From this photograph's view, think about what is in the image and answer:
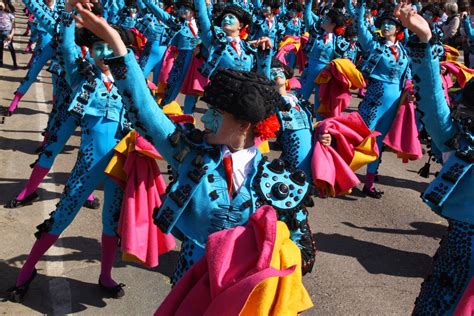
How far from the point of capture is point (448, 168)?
3.03 meters

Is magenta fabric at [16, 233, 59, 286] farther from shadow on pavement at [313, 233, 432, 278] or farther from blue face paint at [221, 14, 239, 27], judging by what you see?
blue face paint at [221, 14, 239, 27]

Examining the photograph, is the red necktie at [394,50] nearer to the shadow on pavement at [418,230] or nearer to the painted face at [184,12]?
the shadow on pavement at [418,230]

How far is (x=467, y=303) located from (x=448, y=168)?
2.20 ft

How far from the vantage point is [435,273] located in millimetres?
3150

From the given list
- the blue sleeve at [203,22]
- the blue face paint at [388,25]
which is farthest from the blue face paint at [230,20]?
the blue face paint at [388,25]

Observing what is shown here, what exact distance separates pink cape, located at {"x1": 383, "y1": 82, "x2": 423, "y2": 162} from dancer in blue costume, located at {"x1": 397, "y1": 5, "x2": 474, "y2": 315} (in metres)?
4.29

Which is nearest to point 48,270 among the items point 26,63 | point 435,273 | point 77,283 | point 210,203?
point 77,283

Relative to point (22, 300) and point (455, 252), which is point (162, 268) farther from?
point (455, 252)

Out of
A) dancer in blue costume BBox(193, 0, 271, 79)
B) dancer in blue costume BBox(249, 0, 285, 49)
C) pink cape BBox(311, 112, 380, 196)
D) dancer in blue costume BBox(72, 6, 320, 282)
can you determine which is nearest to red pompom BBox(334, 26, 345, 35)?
dancer in blue costume BBox(193, 0, 271, 79)

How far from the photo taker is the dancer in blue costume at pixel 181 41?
891 centimetres

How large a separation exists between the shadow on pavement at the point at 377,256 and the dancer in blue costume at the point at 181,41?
3416mm

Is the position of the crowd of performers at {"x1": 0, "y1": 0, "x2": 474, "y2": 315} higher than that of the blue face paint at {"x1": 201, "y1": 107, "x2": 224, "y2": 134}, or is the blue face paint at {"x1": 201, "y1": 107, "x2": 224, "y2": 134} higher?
the blue face paint at {"x1": 201, "y1": 107, "x2": 224, "y2": 134}

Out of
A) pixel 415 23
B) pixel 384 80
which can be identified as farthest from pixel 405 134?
pixel 415 23

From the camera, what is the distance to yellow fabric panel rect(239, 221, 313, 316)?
2.22 metres
